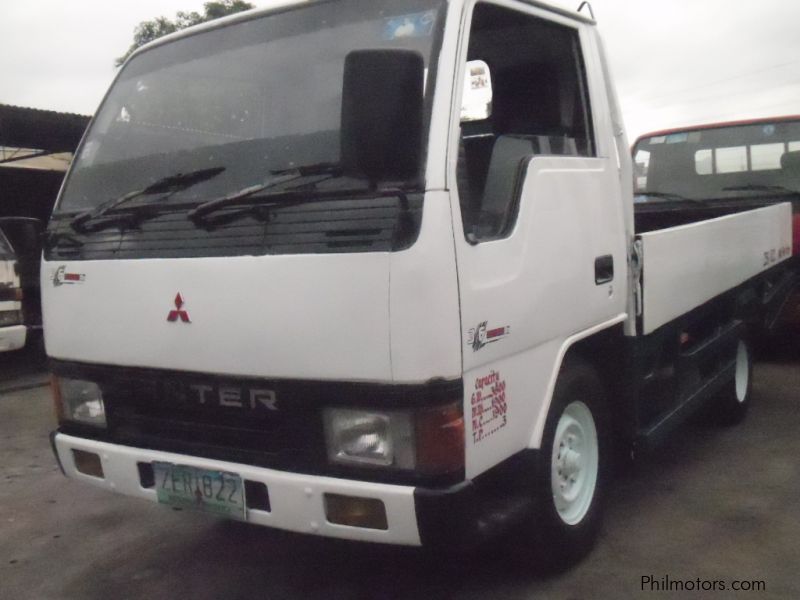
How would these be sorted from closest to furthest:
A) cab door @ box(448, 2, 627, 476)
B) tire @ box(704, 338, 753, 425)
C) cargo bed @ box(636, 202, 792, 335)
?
cab door @ box(448, 2, 627, 476), cargo bed @ box(636, 202, 792, 335), tire @ box(704, 338, 753, 425)

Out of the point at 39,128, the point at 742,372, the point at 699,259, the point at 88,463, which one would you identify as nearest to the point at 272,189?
the point at 88,463

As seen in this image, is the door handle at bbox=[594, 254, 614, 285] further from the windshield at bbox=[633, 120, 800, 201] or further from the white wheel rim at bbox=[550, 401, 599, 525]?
the windshield at bbox=[633, 120, 800, 201]

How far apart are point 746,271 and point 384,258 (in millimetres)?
3427

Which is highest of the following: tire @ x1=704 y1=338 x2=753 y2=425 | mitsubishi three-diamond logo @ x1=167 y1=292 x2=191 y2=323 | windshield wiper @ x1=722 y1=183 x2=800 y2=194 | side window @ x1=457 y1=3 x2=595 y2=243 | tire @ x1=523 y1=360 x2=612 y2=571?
side window @ x1=457 y1=3 x2=595 y2=243

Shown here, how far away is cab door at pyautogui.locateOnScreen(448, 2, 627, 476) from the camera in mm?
2684

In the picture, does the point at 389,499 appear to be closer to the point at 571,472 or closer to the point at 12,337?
the point at 571,472

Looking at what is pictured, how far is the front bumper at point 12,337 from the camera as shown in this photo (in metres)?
7.54

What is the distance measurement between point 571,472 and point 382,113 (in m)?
1.67

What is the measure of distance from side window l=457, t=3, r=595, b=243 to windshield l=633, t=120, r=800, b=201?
11.5 ft

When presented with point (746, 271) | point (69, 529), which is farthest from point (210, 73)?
point (746, 271)

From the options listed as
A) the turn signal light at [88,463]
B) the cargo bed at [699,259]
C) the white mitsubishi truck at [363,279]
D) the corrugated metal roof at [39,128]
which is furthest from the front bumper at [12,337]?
the cargo bed at [699,259]

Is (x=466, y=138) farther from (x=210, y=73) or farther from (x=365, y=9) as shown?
(x=210, y=73)

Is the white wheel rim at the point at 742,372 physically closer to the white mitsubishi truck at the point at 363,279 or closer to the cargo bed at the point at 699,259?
the cargo bed at the point at 699,259

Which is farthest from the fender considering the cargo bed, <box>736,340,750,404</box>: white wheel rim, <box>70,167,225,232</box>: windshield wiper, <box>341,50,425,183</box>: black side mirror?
Result: <box>736,340,750,404</box>: white wheel rim
